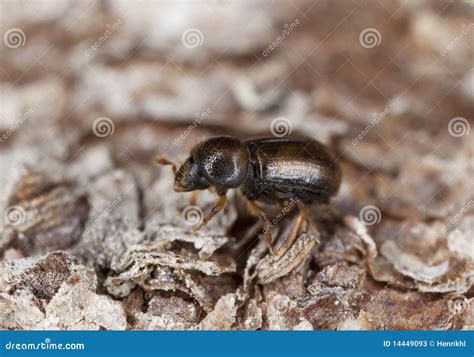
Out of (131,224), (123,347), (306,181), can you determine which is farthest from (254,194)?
(123,347)

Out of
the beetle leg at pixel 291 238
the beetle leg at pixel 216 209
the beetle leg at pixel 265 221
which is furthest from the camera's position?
the beetle leg at pixel 216 209

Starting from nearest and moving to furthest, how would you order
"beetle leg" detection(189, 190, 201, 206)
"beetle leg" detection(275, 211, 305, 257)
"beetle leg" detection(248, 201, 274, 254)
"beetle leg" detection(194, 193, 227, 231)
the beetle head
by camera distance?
"beetle leg" detection(275, 211, 305, 257) → "beetle leg" detection(248, 201, 274, 254) → "beetle leg" detection(194, 193, 227, 231) → the beetle head → "beetle leg" detection(189, 190, 201, 206)

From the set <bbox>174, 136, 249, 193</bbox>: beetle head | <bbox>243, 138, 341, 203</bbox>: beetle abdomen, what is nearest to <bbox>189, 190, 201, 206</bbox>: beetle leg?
<bbox>174, 136, 249, 193</bbox>: beetle head

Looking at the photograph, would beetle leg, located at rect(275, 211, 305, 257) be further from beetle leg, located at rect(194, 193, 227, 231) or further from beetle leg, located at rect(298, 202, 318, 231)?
beetle leg, located at rect(194, 193, 227, 231)

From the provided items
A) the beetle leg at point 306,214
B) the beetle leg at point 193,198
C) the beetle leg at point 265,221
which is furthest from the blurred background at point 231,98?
the beetle leg at point 306,214

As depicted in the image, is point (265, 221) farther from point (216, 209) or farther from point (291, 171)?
point (291, 171)

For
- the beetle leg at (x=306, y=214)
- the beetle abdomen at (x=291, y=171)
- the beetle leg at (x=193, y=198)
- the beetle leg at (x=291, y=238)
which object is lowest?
the beetle leg at (x=291, y=238)

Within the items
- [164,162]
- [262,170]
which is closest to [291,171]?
[262,170]

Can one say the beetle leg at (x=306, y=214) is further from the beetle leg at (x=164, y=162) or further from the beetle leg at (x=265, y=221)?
the beetle leg at (x=164, y=162)
